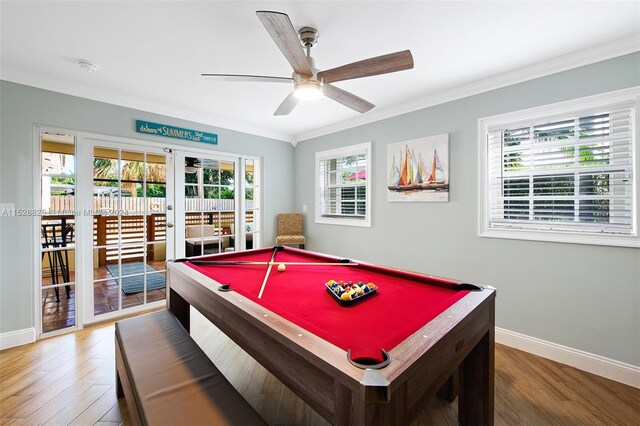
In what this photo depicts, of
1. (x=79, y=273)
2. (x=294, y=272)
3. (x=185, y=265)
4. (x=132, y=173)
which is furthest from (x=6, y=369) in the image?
(x=294, y=272)

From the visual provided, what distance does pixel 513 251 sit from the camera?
2539mm

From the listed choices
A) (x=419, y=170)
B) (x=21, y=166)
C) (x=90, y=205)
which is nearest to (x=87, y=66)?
(x=21, y=166)

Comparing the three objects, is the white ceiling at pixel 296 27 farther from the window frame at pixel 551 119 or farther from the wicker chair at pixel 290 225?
the wicker chair at pixel 290 225

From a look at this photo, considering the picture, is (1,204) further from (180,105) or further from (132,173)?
(180,105)

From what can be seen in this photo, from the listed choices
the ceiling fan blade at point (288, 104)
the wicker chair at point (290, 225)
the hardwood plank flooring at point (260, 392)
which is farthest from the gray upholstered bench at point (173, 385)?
the wicker chair at point (290, 225)

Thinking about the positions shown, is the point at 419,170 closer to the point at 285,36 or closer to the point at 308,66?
the point at 308,66

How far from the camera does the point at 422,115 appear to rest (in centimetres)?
312

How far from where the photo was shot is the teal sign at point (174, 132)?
126 inches

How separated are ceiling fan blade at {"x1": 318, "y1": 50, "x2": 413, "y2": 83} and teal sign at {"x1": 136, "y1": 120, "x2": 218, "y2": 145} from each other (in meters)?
2.41

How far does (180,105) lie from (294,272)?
8.65 ft

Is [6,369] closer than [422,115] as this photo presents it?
Yes

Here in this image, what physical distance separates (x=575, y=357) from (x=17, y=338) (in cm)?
479

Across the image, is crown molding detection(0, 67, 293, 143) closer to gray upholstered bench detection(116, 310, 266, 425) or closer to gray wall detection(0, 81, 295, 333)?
gray wall detection(0, 81, 295, 333)

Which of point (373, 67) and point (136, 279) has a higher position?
point (373, 67)
